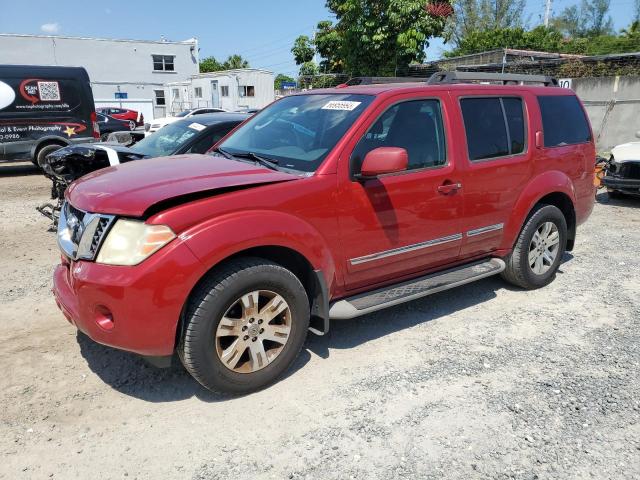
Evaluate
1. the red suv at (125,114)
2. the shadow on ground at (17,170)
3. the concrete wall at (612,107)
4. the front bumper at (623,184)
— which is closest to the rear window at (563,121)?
the front bumper at (623,184)

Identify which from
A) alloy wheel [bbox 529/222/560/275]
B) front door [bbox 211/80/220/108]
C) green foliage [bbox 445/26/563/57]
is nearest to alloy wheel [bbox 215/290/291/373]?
alloy wheel [bbox 529/222/560/275]

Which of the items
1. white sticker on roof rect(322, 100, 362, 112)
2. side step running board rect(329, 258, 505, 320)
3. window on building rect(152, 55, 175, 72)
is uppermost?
window on building rect(152, 55, 175, 72)

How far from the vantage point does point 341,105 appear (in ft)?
12.6

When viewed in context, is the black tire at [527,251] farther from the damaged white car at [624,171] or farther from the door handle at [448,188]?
the damaged white car at [624,171]

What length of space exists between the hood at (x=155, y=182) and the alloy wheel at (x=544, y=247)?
107 inches

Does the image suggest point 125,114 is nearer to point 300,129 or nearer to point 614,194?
point 614,194

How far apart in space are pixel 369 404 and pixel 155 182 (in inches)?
73.9

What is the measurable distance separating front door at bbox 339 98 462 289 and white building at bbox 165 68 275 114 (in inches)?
1119

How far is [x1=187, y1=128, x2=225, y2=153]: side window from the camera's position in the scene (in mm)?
6422

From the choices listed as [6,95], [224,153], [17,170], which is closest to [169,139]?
[224,153]

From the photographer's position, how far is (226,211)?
9.78 ft

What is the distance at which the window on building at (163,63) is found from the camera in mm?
40156

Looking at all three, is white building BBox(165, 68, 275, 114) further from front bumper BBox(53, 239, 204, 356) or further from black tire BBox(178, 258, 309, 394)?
front bumper BBox(53, 239, 204, 356)

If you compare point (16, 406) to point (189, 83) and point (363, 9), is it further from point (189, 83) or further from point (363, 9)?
point (189, 83)
